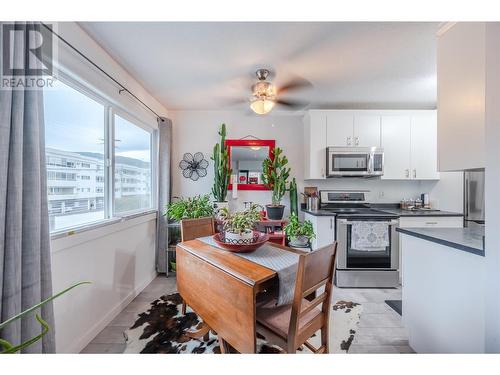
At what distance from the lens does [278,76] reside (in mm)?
2070

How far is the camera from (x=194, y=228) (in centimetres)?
203

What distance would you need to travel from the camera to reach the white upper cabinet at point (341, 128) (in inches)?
111

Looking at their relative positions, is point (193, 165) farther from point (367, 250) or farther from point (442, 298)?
point (442, 298)

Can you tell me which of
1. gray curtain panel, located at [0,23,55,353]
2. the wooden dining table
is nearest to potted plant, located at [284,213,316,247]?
the wooden dining table

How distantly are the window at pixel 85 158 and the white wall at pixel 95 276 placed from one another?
0.16 m

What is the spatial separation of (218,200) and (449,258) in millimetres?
2387

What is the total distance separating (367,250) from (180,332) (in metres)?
2.22

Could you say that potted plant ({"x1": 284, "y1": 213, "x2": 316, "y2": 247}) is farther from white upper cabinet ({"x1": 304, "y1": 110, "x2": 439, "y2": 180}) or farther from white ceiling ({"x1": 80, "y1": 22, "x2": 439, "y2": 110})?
white ceiling ({"x1": 80, "y1": 22, "x2": 439, "y2": 110})

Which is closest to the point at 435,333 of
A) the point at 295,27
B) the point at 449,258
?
the point at 449,258

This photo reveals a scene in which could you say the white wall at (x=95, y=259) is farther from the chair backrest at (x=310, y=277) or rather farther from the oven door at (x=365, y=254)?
the oven door at (x=365, y=254)

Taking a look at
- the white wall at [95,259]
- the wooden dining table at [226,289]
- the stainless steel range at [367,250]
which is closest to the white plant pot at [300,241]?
the stainless steel range at [367,250]

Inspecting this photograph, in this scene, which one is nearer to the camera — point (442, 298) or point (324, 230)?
point (442, 298)

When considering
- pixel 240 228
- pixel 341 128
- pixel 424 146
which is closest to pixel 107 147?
pixel 240 228
